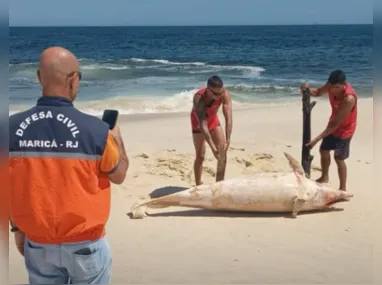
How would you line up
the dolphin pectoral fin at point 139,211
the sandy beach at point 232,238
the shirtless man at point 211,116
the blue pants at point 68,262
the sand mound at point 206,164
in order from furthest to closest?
the sand mound at point 206,164
the shirtless man at point 211,116
the dolphin pectoral fin at point 139,211
the sandy beach at point 232,238
the blue pants at point 68,262

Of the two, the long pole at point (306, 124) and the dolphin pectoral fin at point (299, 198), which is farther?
the long pole at point (306, 124)

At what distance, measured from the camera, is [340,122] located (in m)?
7.28

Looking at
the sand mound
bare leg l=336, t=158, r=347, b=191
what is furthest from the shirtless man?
bare leg l=336, t=158, r=347, b=191

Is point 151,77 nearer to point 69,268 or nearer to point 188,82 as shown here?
point 188,82

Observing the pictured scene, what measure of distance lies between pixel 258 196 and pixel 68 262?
3870 millimetres

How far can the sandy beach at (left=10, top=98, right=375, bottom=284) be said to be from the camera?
16.8ft

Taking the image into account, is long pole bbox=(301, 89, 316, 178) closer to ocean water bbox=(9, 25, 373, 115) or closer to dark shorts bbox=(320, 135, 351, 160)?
dark shorts bbox=(320, 135, 351, 160)

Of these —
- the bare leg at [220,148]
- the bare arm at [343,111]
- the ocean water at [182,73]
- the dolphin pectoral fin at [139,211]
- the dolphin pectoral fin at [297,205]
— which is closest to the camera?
the dolphin pectoral fin at [297,205]

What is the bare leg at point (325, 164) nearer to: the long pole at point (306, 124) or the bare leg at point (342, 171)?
the long pole at point (306, 124)

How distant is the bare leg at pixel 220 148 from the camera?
24.3 feet

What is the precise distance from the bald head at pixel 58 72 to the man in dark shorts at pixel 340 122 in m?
4.88

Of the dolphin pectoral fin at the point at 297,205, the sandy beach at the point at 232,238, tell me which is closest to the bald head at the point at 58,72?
the sandy beach at the point at 232,238

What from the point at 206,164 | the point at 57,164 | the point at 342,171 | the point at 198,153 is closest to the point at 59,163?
the point at 57,164

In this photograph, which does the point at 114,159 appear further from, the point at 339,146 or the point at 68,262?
the point at 339,146
